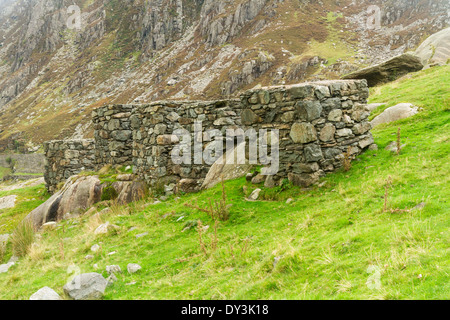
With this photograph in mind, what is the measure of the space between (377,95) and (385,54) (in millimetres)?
41211

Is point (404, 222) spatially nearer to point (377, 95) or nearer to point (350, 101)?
point (350, 101)

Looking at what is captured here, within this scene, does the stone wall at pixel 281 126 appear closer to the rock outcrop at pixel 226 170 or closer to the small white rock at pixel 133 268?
the rock outcrop at pixel 226 170

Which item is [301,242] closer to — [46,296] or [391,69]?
[46,296]

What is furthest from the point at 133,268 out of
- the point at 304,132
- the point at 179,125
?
the point at 179,125

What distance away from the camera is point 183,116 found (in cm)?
1136

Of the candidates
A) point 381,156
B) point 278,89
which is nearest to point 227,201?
point 278,89

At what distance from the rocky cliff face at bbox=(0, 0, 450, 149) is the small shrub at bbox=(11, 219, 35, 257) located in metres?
31.2

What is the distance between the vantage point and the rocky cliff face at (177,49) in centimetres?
5075

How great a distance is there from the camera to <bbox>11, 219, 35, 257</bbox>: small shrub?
824 cm

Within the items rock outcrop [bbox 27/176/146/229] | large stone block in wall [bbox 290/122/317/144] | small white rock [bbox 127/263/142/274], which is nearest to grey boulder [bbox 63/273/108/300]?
small white rock [bbox 127/263/142/274]

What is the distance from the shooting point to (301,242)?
4.74m

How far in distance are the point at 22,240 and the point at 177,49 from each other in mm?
82796

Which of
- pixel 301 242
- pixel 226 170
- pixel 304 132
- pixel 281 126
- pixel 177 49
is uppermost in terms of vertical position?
pixel 177 49
